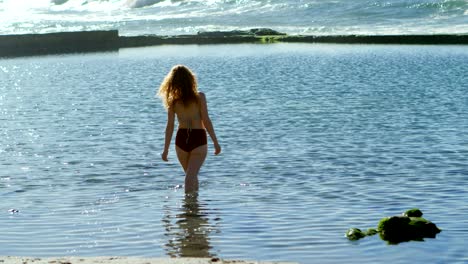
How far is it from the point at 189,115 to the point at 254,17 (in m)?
91.6

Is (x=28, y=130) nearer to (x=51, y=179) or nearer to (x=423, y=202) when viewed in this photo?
(x=51, y=179)

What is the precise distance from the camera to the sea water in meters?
84.1

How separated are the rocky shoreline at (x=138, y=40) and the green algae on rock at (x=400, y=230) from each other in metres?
50.6

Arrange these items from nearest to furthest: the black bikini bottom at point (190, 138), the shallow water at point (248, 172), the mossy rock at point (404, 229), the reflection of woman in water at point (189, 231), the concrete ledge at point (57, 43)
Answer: the reflection of woman in water at point (189, 231) → the mossy rock at point (404, 229) → the shallow water at point (248, 172) → the black bikini bottom at point (190, 138) → the concrete ledge at point (57, 43)

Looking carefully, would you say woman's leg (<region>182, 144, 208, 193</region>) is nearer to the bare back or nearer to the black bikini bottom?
the black bikini bottom

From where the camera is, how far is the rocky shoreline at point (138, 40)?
206ft

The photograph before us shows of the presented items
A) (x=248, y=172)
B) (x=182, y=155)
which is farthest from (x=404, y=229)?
(x=248, y=172)

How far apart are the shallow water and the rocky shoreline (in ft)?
86.5

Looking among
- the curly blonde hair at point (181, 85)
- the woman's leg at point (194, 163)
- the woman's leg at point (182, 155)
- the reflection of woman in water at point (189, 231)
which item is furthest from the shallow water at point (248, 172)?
the curly blonde hair at point (181, 85)

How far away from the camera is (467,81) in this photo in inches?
1437

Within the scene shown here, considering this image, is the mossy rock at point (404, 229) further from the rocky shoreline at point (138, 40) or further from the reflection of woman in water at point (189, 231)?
the rocky shoreline at point (138, 40)

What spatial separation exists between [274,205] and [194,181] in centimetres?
→ 100

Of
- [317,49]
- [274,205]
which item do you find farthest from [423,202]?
[317,49]

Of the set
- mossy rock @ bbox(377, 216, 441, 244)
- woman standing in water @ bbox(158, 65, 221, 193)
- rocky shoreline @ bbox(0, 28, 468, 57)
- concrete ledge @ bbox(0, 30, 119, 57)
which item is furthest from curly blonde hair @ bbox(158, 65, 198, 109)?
concrete ledge @ bbox(0, 30, 119, 57)
